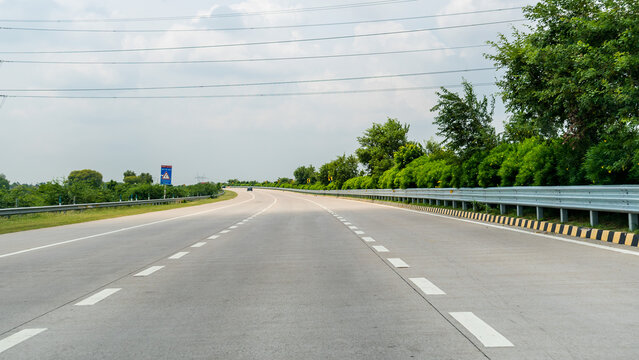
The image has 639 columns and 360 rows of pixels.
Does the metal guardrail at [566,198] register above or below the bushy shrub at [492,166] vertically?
below

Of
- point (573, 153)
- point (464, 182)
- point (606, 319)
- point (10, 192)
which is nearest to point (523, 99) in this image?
point (573, 153)

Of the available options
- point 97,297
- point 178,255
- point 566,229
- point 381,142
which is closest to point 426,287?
point 97,297

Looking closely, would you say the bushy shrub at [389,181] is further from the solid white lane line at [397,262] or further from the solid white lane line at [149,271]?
the solid white lane line at [149,271]

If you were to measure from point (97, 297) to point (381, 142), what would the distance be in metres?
98.5

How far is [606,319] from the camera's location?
4922 millimetres

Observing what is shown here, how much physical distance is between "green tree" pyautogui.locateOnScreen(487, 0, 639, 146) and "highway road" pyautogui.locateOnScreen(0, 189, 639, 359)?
185 inches

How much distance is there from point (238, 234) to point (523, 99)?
9.27 meters

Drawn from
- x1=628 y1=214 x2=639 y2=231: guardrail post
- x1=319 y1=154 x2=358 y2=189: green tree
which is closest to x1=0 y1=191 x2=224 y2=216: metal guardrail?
x1=628 y1=214 x2=639 y2=231: guardrail post

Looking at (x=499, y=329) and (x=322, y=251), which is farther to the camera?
(x=322, y=251)

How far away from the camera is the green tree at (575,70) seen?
44.4 ft

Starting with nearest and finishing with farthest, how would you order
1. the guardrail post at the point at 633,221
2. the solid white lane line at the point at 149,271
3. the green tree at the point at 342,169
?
the solid white lane line at the point at 149,271 → the guardrail post at the point at 633,221 → the green tree at the point at 342,169

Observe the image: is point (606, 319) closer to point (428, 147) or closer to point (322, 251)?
point (322, 251)

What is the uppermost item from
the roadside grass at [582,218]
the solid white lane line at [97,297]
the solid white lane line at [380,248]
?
the roadside grass at [582,218]

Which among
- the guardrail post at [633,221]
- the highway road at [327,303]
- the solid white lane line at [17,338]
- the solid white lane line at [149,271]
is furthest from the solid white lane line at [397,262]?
the guardrail post at [633,221]
